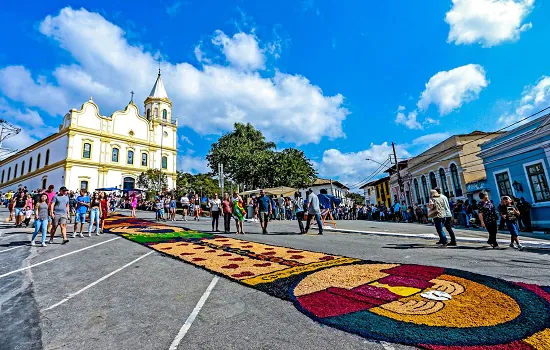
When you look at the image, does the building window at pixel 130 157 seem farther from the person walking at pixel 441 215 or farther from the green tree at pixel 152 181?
the person walking at pixel 441 215

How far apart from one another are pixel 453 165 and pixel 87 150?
4550 cm

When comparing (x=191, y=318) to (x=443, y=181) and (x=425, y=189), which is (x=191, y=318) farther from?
(x=425, y=189)

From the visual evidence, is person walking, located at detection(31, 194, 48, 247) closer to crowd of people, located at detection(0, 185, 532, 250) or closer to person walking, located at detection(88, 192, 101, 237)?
crowd of people, located at detection(0, 185, 532, 250)

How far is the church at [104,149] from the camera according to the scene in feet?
126

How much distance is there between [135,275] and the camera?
5.42 meters

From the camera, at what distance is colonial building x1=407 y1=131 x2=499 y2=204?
76.5 feet

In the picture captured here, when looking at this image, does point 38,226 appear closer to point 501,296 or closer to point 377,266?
point 377,266

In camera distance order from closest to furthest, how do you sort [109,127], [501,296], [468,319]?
[468,319]
[501,296]
[109,127]

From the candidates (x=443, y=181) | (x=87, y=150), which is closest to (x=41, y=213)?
(x=443, y=181)

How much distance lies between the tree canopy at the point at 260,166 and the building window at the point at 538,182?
24.7 m

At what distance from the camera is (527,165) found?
53.1ft

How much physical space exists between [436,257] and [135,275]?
21.6 feet

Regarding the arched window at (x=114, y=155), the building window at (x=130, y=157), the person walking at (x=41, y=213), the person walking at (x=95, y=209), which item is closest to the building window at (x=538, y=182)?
the person walking at (x=95, y=209)

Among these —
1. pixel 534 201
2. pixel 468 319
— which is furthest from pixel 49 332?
pixel 534 201
